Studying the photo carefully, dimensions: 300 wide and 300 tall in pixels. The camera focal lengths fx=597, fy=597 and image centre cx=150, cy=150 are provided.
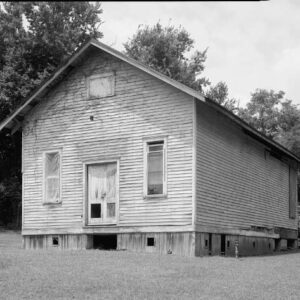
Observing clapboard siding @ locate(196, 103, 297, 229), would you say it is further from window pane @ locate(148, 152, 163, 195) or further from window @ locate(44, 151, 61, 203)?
window @ locate(44, 151, 61, 203)

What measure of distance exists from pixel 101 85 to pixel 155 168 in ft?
12.3

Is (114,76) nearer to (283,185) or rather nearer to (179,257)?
(179,257)

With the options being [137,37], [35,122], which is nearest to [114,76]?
[35,122]

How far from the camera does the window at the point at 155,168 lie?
1917 centimetres

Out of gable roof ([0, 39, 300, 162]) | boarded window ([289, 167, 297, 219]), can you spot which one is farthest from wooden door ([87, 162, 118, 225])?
boarded window ([289, 167, 297, 219])

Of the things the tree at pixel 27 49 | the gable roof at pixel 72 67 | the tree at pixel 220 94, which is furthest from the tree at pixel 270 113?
the gable roof at pixel 72 67

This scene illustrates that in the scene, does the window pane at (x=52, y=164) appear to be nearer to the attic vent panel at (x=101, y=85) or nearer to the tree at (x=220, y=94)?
the attic vent panel at (x=101, y=85)

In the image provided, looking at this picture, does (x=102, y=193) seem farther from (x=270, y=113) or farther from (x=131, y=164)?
(x=270, y=113)

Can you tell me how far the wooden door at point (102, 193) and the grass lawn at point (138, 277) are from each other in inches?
119

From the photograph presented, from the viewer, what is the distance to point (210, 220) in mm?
19344

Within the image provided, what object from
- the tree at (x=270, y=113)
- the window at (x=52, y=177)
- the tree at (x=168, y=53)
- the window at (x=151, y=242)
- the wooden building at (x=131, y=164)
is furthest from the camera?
the tree at (x=270, y=113)

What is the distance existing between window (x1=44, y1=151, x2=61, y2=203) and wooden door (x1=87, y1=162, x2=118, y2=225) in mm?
1326

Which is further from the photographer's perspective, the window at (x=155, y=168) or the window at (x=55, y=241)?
the window at (x=55, y=241)

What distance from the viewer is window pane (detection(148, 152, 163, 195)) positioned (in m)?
19.2
